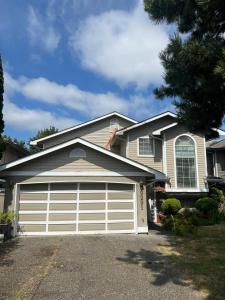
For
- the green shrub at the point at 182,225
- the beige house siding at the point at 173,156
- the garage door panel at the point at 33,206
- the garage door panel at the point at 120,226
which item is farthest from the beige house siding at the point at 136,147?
the garage door panel at the point at 33,206

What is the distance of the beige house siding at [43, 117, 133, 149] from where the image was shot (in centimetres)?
2172

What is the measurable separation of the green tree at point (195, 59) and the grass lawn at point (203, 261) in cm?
373

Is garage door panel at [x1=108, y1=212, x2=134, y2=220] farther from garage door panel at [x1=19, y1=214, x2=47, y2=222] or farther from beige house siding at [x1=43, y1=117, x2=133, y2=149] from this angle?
beige house siding at [x1=43, y1=117, x2=133, y2=149]

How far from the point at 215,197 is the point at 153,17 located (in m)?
13.5

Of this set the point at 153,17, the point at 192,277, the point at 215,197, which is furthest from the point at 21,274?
the point at 215,197

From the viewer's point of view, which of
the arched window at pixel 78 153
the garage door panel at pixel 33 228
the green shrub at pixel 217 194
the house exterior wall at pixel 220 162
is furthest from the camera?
the house exterior wall at pixel 220 162

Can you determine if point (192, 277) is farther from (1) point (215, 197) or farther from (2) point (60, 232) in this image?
(1) point (215, 197)

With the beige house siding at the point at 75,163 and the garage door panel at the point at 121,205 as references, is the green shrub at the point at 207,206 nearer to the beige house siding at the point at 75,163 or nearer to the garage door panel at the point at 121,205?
the garage door panel at the point at 121,205

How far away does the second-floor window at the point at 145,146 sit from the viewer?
19.2m

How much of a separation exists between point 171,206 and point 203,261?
8.72 metres

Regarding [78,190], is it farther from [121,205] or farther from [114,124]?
[114,124]

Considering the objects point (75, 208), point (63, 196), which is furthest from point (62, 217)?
point (63, 196)

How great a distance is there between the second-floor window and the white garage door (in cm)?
624

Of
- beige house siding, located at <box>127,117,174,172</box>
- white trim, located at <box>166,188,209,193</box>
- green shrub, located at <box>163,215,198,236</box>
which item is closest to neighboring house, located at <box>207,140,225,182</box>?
white trim, located at <box>166,188,209,193</box>
